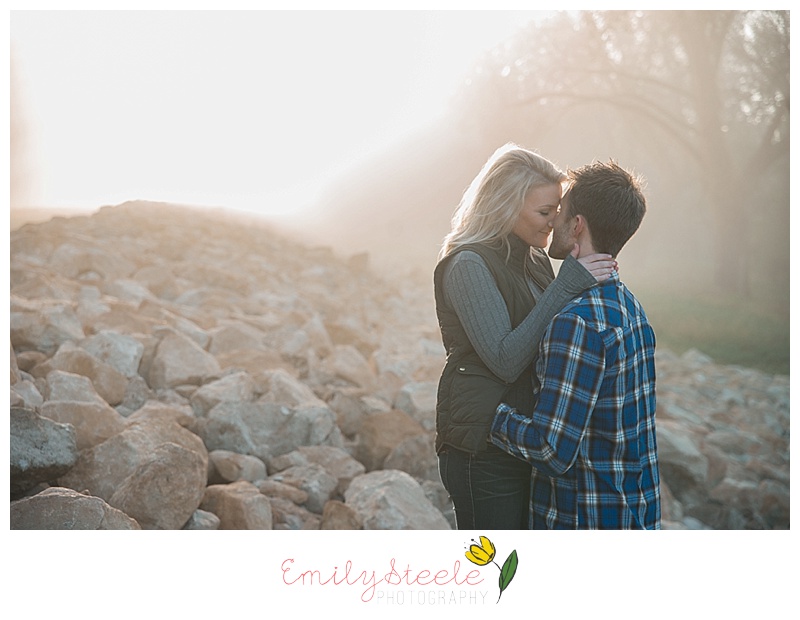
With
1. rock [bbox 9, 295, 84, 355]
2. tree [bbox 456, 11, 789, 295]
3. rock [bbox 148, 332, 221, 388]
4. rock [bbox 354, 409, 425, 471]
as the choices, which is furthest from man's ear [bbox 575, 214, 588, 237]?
tree [bbox 456, 11, 789, 295]

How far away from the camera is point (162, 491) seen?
252cm

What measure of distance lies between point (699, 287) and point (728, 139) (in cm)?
161

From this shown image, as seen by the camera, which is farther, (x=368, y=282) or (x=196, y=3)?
(x=368, y=282)

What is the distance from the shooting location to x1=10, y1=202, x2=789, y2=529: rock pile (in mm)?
2617

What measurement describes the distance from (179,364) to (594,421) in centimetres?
267

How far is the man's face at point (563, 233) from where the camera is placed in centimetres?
186

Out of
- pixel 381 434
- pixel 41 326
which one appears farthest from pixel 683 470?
pixel 41 326

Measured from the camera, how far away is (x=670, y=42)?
7707 millimetres

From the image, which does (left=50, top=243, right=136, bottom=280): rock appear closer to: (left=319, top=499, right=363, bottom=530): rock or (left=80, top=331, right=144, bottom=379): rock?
(left=80, top=331, right=144, bottom=379): rock

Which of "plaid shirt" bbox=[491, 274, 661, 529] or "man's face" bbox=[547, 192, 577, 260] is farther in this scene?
"man's face" bbox=[547, 192, 577, 260]

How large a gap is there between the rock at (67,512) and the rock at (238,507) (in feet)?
1.35

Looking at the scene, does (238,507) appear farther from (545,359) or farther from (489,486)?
(545,359)
